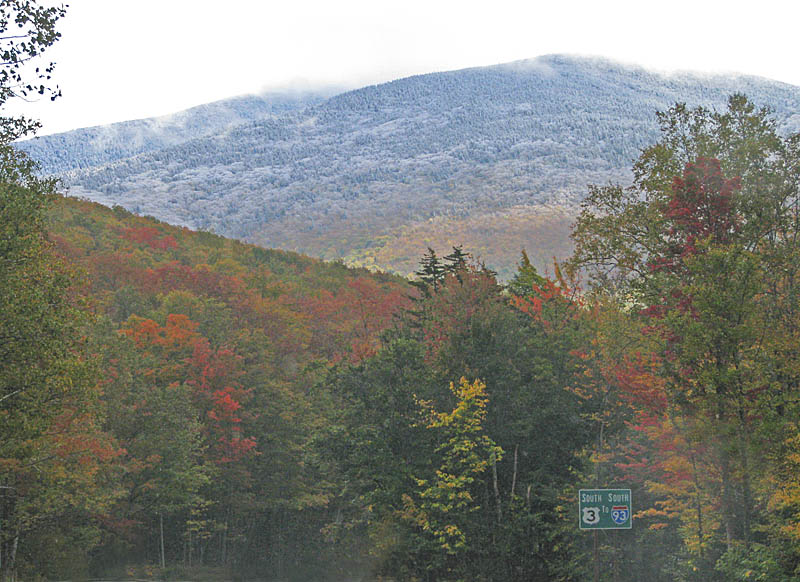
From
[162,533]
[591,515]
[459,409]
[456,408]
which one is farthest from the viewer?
[162,533]

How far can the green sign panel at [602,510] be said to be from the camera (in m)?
21.2

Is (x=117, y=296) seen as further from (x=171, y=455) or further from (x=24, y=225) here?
(x=24, y=225)

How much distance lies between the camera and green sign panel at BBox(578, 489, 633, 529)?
21156 millimetres

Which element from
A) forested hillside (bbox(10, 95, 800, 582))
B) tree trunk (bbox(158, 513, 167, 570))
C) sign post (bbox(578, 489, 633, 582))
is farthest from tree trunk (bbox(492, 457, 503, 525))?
sign post (bbox(578, 489, 633, 582))

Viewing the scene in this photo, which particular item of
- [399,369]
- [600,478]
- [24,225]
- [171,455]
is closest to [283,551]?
[171,455]

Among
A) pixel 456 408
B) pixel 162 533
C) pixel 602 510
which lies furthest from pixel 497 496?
pixel 602 510

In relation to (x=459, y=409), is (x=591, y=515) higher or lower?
lower

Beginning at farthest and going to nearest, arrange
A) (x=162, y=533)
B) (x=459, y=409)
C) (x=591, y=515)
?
(x=162, y=533) → (x=459, y=409) → (x=591, y=515)

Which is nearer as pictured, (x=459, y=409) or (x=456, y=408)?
(x=459, y=409)

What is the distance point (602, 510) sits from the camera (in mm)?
21250

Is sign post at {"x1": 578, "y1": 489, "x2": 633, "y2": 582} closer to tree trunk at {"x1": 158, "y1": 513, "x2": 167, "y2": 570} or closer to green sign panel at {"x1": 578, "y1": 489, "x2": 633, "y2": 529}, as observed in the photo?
green sign panel at {"x1": 578, "y1": 489, "x2": 633, "y2": 529}

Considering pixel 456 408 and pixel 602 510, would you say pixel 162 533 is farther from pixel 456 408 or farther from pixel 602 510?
pixel 602 510

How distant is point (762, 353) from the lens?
84.0ft

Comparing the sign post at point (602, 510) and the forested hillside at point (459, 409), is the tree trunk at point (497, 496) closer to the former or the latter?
the forested hillside at point (459, 409)
